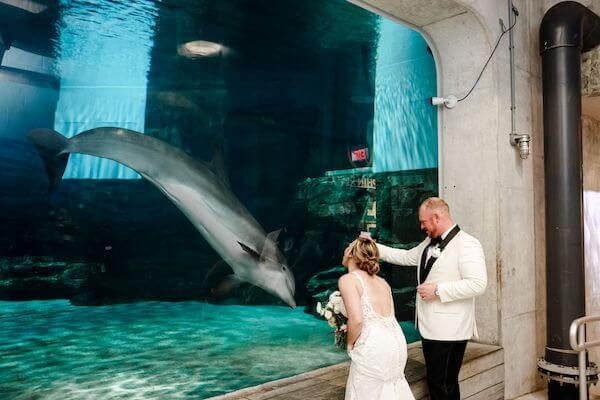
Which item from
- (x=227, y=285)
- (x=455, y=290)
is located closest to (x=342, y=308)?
(x=455, y=290)

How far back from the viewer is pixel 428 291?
3.69 metres

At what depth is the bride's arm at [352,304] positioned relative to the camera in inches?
122

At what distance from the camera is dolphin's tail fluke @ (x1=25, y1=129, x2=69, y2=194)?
345 cm

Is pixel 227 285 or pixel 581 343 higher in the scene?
pixel 227 285

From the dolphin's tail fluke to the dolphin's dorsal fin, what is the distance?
198 centimetres

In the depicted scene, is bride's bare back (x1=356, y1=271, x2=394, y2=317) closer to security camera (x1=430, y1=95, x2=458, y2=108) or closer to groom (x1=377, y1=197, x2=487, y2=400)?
groom (x1=377, y1=197, x2=487, y2=400)

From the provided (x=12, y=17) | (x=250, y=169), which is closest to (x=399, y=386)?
(x=250, y=169)

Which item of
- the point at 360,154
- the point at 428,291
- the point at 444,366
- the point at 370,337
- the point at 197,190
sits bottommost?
the point at 444,366

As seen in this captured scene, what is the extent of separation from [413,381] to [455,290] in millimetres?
1037

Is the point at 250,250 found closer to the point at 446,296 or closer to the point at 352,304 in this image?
the point at 352,304

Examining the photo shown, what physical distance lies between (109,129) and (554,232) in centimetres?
444

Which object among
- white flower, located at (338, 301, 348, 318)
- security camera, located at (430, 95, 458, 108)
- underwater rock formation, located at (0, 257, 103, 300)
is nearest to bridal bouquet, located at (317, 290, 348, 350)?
white flower, located at (338, 301, 348, 318)

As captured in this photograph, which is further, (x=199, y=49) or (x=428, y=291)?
(x=199, y=49)

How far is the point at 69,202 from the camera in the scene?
11.8 feet
